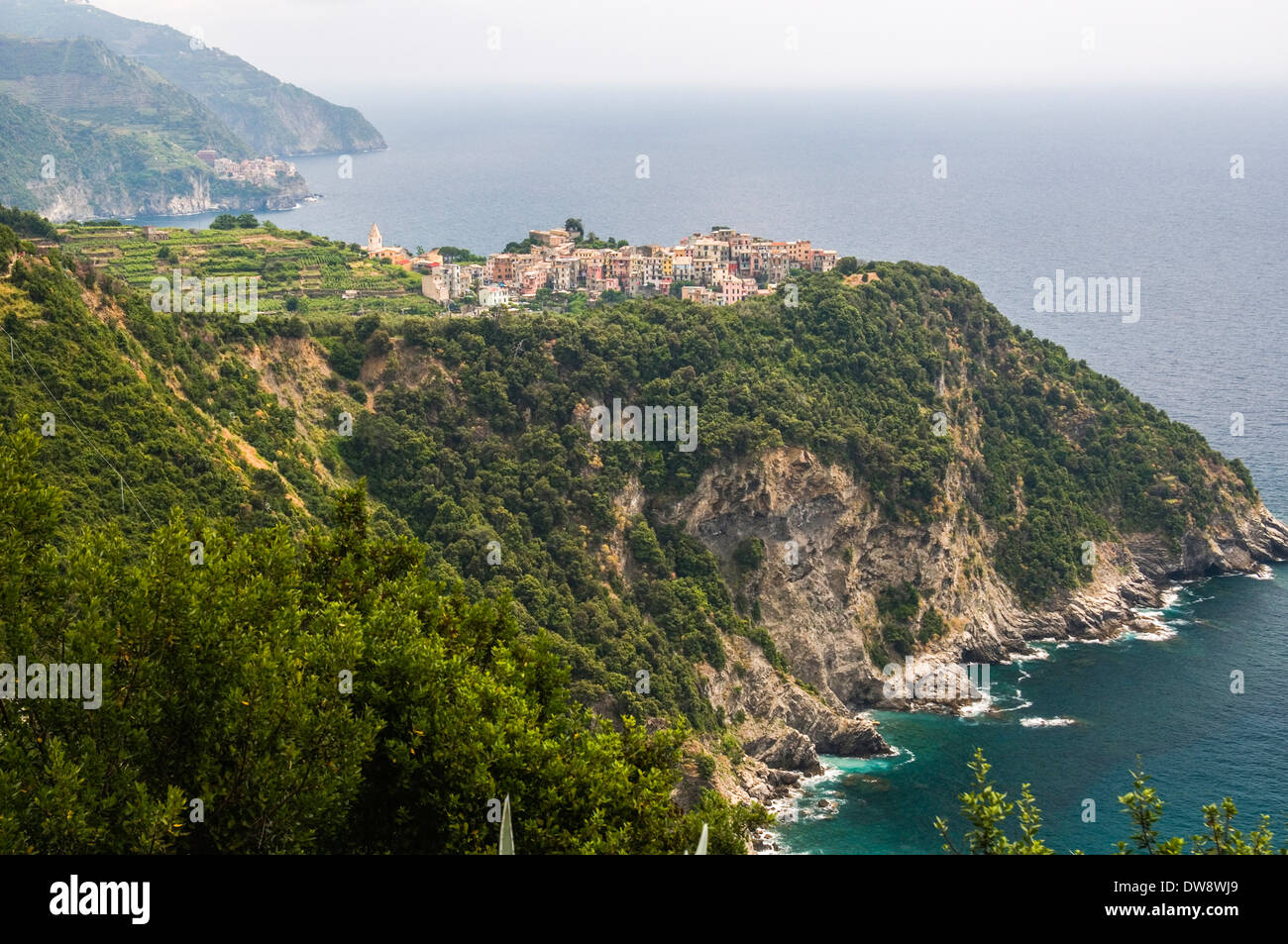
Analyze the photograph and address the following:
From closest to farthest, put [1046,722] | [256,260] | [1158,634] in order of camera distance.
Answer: [1046,722] → [1158,634] → [256,260]

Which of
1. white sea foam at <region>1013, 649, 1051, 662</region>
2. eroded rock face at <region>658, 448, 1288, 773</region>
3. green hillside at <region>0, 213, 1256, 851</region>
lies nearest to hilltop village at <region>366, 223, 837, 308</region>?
green hillside at <region>0, 213, 1256, 851</region>

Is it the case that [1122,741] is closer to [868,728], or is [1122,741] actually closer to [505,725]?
[868,728]

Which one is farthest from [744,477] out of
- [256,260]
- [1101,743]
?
[256,260]

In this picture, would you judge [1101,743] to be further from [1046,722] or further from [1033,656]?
[1033,656]

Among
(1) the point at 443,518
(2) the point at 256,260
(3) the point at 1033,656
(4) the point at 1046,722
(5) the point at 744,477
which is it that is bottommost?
(4) the point at 1046,722

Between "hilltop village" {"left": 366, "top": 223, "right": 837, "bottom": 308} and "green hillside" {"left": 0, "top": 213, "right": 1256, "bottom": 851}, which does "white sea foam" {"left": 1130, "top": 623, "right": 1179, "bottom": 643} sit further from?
"hilltop village" {"left": 366, "top": 223, "right": 837, "bottom": 308}

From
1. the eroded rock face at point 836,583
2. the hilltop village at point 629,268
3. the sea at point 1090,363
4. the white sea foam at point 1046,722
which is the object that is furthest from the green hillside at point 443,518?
the white sea foam at point 1046,722
